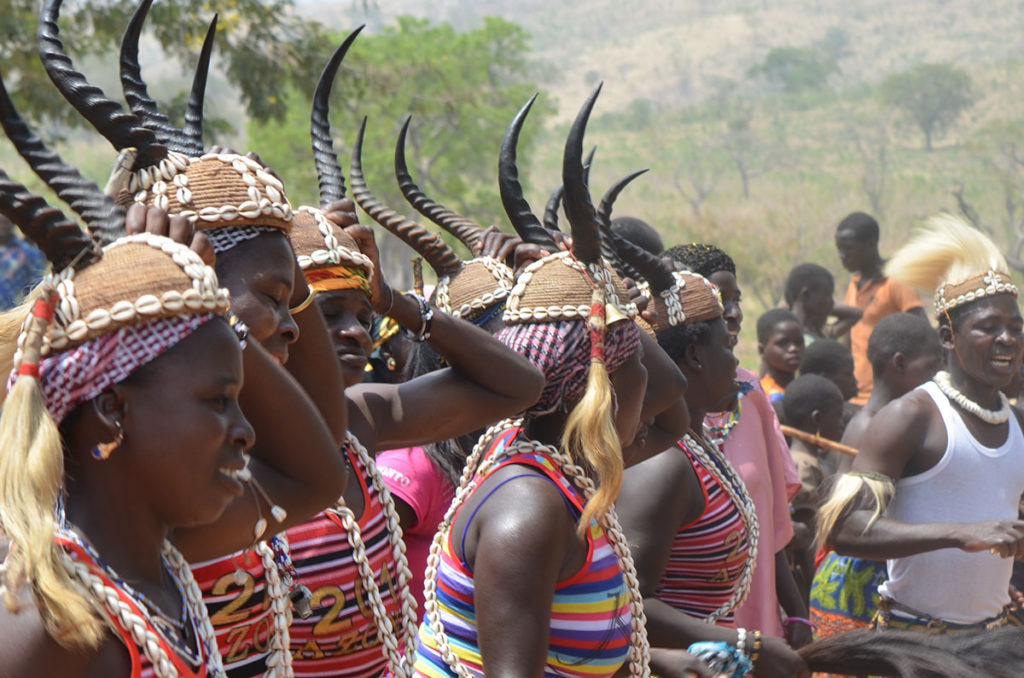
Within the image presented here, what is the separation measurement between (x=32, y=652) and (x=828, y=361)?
7085mm

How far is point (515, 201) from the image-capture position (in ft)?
11.7

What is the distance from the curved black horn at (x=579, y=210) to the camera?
3.26m

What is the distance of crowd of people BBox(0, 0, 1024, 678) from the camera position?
1849 millimetres

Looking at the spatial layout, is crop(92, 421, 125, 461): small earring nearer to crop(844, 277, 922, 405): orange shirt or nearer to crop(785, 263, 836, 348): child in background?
crop(844, 277, 922, 405): orange shirt

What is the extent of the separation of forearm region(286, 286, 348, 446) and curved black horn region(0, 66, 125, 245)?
75cm

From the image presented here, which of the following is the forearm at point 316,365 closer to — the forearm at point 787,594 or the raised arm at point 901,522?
the forearm at point 787,594

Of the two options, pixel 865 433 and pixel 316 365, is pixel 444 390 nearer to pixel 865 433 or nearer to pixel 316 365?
pixel 316 365

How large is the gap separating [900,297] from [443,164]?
64.7 ft

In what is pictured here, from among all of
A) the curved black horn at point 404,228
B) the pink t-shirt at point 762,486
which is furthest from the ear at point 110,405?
the pink t-shirt at point 762,486

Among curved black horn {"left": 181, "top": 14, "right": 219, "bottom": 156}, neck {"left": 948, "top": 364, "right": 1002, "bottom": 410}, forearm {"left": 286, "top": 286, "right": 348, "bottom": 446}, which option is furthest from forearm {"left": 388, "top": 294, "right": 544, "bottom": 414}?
neck {"left": 948, "top": 364, "right": 1002, "bottom": 410}

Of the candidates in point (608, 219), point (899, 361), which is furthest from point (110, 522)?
point (899, 361)

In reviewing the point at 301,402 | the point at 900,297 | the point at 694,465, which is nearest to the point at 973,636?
the point at 694,465

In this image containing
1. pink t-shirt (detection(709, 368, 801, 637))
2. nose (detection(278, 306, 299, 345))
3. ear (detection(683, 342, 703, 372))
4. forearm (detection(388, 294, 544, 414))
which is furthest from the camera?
pink t-shirt (detection(709, 368, 801, 637))

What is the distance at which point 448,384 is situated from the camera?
3.41m
